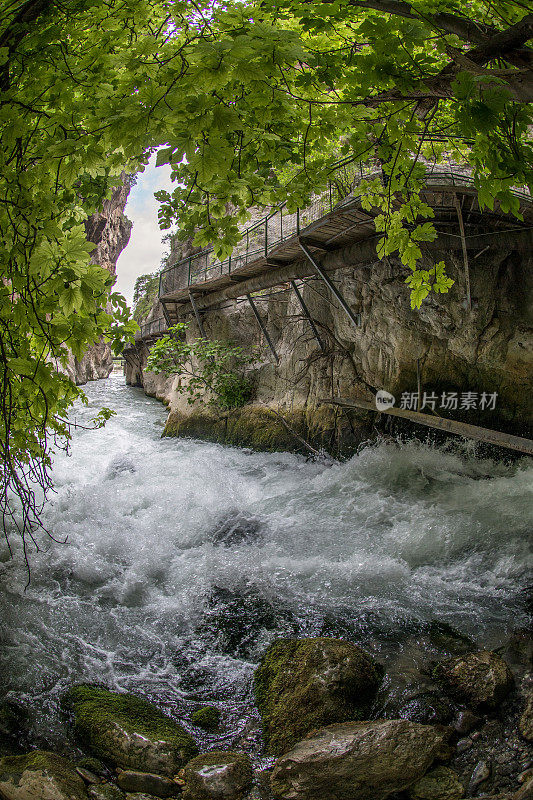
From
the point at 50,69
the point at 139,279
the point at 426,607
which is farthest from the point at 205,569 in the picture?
the point at 139,279

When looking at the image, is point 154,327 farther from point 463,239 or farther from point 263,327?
point 463,239

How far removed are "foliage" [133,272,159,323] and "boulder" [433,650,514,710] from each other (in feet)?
101

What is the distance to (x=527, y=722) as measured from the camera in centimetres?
257

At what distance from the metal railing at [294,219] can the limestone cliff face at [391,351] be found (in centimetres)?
120

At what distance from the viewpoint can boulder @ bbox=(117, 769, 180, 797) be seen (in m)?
2.34

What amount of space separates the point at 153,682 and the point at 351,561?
250 cm

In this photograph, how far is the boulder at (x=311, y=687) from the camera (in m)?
2.78

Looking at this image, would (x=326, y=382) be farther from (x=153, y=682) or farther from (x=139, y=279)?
(x=139, y=279)

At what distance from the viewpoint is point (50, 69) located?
249 centimetres

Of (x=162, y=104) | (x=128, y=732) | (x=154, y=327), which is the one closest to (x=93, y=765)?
(x=128, y=732)

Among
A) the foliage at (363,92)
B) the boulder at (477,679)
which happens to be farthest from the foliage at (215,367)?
the boulder at (477,679)

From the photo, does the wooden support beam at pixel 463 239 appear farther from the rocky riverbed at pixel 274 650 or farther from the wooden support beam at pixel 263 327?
the wooden support beam at pixel 263 327

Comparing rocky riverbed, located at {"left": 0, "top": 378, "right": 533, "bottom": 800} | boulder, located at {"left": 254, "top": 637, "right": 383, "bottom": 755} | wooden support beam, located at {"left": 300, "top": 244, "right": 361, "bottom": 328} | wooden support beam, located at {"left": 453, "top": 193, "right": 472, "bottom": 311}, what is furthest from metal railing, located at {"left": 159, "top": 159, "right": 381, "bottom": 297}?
boulder, located at {"left": 254, "top": 637, "right": 383, "bottom": 755}

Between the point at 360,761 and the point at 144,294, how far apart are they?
35.9m
